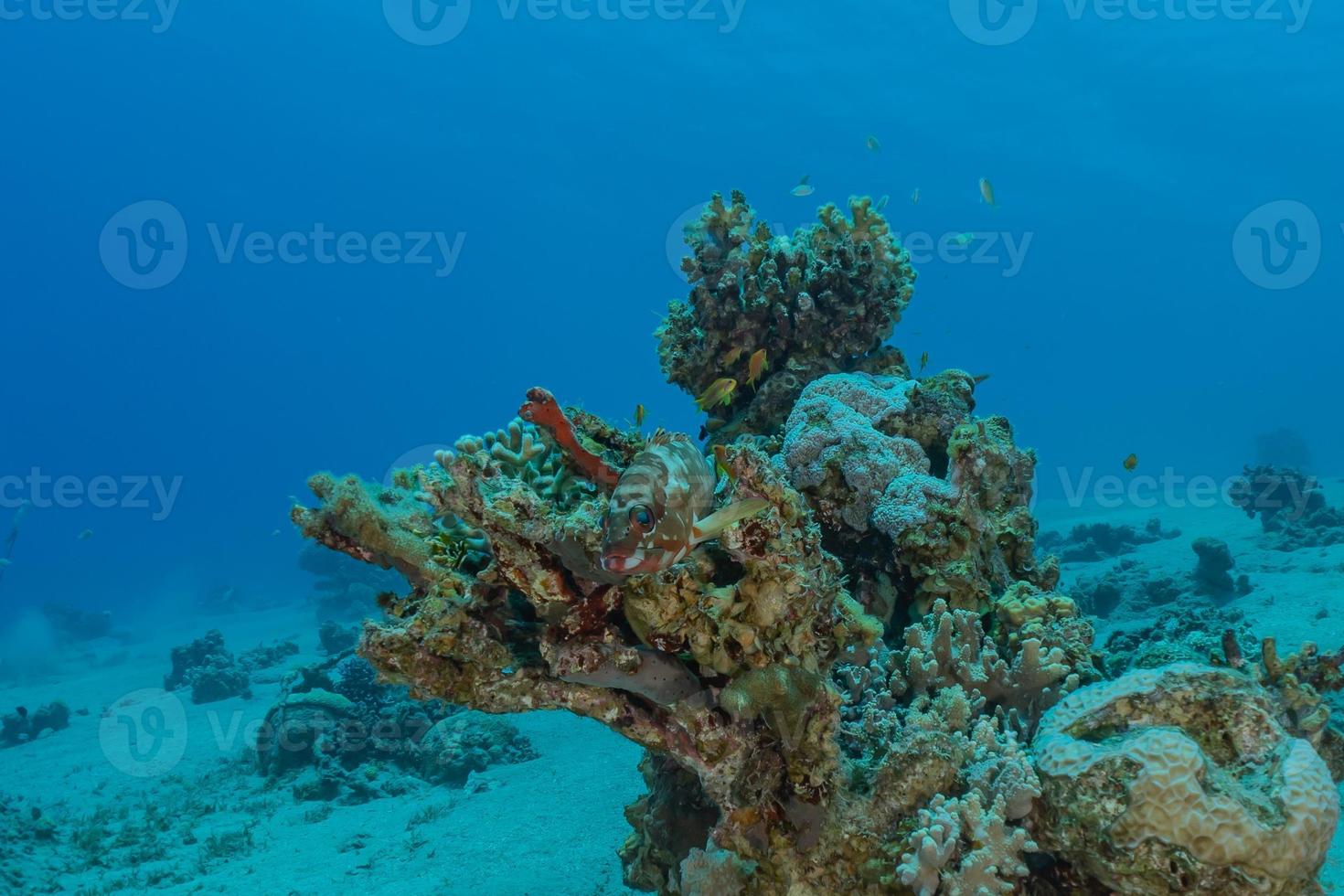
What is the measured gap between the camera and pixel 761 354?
272 inches

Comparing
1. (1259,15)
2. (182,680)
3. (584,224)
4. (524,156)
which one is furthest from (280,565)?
(1259,15)

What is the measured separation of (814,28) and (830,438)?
246 feet

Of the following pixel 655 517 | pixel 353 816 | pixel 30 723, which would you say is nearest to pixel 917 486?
pixel 655 517

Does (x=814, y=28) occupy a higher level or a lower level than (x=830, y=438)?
higher

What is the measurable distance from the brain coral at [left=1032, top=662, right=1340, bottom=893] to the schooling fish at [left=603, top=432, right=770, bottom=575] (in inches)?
80.1

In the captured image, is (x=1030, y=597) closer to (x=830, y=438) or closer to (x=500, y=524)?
(x=830, y=438)

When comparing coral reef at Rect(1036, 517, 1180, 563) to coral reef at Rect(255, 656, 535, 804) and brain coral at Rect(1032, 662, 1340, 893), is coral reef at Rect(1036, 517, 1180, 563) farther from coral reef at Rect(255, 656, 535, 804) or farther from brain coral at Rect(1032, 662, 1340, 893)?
brain coral at Rect(1032, 662, 1340, 893)

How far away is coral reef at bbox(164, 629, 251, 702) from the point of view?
56.5ft

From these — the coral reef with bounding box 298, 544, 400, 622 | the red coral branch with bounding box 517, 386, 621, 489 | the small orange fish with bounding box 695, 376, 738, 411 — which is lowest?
the red coral branch with bounding box 517, 386, 621, 489

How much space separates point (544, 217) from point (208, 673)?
11664 cm

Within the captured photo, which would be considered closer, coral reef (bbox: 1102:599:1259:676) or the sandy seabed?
coral reef (bbox: 1102:599:1259:676)

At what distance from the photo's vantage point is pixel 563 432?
3.59 meters

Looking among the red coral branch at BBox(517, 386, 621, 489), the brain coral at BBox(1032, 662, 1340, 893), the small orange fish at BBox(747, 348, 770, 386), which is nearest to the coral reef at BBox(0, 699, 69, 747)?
the small orange fish at BBox(747, 348, 770, 386)

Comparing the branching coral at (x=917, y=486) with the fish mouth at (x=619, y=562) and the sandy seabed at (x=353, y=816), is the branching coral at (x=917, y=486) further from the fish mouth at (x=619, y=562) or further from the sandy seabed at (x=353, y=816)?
→ the fish mouth at (x=619, y=562)
